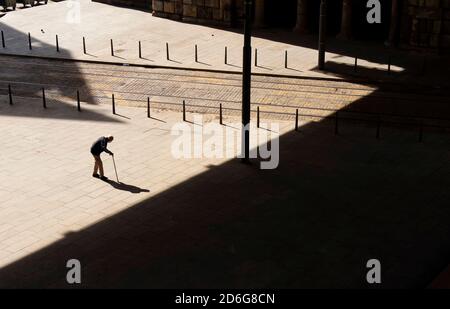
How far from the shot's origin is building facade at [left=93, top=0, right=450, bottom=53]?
40438 mm

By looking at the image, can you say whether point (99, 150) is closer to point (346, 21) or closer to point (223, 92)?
point (223, 92)

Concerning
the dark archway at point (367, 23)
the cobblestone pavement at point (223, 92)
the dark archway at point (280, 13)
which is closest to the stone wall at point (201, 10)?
the dark archway at point (280, 13)

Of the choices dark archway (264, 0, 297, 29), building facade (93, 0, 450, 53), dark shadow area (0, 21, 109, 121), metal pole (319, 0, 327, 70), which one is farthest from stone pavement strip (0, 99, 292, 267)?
dark archway (264, 0, 297, 29)

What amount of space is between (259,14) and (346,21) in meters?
A: 5.74

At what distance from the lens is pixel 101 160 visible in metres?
26.4

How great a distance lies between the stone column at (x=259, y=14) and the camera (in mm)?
47125

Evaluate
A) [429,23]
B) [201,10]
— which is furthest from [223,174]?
[201,10]

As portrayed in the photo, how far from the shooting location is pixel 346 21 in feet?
145

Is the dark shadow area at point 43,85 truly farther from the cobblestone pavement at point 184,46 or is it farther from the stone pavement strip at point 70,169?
the cobblestone pavement at point 184,46

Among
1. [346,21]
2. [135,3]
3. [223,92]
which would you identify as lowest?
[223,92]

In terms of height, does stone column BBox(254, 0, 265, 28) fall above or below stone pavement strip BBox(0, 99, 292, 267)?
above

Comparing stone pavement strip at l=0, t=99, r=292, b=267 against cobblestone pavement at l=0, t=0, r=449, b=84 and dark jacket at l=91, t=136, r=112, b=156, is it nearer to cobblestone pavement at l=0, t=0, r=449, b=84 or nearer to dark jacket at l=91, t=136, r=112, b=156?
dark jacket at l=91, t=136, r=112, b=156

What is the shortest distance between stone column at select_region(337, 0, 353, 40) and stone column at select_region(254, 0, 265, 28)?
517 cm
